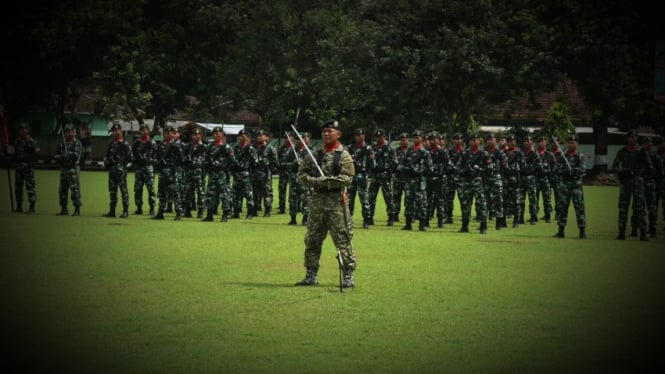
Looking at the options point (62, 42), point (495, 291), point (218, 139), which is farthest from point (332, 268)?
point (62, 42)

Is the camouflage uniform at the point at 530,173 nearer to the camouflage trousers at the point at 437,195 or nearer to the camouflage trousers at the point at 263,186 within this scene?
the camouflage trousers at the point at 437,195

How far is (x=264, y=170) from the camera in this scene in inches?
1143

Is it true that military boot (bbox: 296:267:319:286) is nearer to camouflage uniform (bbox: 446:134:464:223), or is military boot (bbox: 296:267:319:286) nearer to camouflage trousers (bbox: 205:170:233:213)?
camouflage uniform (bbox: 446:134:464:223)

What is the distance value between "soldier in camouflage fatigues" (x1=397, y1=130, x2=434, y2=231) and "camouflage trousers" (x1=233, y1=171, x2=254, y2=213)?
4333mm

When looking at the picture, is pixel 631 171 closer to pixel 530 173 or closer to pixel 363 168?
pixel 530 173

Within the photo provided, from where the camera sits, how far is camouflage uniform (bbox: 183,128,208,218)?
27047mm

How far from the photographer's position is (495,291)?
14930 mm

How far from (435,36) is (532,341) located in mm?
42417

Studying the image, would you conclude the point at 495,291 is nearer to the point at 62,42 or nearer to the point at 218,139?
the point at 218,139

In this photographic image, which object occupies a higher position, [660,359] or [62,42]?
[62,42]

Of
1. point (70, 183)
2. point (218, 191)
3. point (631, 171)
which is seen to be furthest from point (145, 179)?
point (631, 171)

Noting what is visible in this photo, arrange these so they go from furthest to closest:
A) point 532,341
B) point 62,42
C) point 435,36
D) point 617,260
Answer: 1. point 62,42
2. point 435,36
3. point 617,260
4. point 532,341

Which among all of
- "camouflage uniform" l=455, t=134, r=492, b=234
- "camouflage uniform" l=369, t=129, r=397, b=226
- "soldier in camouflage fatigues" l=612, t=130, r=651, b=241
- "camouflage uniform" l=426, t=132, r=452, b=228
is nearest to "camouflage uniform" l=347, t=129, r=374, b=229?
"camouflage uniform" l=369, t=129, r=397, b=226

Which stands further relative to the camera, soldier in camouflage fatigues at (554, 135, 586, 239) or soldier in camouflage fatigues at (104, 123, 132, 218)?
soldier in camouflage fatigues at (104, 123, 132, 218)
